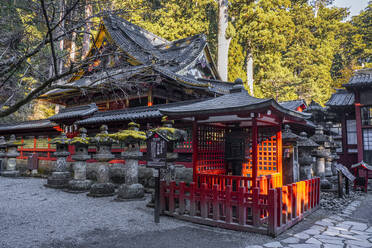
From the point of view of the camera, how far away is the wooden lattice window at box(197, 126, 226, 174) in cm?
755

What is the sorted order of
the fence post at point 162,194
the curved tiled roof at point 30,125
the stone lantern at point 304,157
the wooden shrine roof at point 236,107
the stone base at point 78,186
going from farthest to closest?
the curved tiled roof at point 30,125 < the stone base at point 78,186 < the stone lantern at point 304,157 < the fence post at point 162,194 < the wooden shrine roof at point 236,107

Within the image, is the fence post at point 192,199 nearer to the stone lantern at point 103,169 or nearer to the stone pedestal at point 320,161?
the stone lantern at point 103,169

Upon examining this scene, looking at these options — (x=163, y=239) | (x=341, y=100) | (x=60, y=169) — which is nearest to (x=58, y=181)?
(x=60, y=169)

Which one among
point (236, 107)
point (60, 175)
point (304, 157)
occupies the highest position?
point (236, 107)

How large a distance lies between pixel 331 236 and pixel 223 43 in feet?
63.5

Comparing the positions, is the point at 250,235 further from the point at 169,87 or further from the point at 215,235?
the point at 169,87

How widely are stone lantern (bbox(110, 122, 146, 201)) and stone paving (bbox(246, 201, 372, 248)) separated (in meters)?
5.32

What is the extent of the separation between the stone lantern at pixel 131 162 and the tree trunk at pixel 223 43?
14.4 m

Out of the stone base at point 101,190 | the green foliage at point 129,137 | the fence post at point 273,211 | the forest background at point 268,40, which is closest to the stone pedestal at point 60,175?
the stone base at point 101,190

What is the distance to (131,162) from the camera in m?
9.38

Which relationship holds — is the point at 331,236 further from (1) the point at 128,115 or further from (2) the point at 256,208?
(1) the point at 128,115

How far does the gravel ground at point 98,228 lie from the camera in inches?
201

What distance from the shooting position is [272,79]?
2592cm

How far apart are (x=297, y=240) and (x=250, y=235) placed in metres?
0.94
